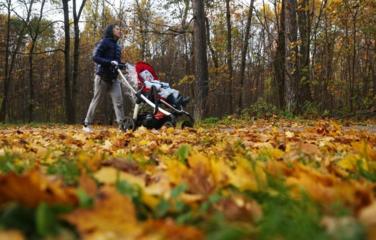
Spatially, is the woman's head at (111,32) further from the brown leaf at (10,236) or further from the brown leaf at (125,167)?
the brown leaf at (10,236)

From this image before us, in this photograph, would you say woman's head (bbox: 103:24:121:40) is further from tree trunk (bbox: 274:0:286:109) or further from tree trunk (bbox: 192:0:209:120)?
tree trunk (bbox: 274:0:286:109)

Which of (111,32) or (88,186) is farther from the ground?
(111,32)

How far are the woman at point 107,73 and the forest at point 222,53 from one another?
4443 millimetres

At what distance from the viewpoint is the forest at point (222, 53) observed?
12.8 m

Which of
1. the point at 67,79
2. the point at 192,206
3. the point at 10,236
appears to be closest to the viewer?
the point at 10,236

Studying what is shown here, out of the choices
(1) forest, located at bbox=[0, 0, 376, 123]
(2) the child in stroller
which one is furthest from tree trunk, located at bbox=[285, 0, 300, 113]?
(2) the child in stroller

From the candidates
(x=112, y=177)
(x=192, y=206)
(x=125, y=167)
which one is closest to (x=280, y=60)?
(x=125, y=167)

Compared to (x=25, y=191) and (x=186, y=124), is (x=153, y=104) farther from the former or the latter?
(x=25, y=191)

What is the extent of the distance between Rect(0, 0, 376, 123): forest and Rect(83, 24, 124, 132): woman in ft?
14.6

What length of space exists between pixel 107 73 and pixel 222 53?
106 feet

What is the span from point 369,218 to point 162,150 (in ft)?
7.84

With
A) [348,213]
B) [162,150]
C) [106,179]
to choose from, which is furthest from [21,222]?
[162,150]

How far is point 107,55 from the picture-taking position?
8.15m

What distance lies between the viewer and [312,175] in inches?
62.5
